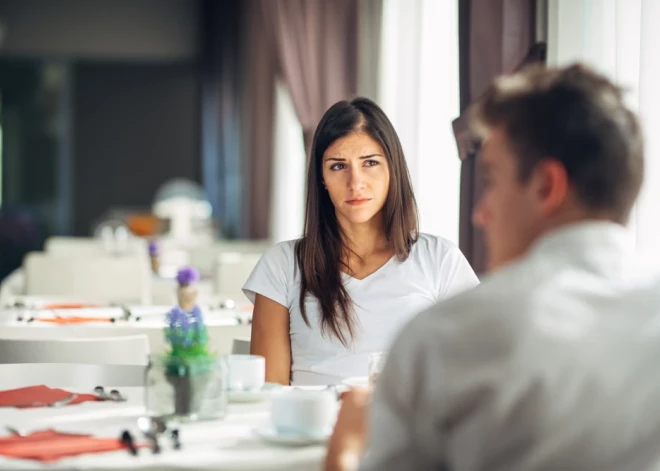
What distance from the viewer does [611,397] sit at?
3.44 ft

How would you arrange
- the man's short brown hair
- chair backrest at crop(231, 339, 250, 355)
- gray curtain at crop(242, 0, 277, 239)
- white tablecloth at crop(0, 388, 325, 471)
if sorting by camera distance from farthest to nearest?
gray curtain at crop(242, 0, 277, 239) < chair backrest at crop(231, 339, 250, 355) < white tablecloth at crop(0, 388, 325, 471) < the man's short brown hair

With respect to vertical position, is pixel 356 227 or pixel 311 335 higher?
pixel 356 227

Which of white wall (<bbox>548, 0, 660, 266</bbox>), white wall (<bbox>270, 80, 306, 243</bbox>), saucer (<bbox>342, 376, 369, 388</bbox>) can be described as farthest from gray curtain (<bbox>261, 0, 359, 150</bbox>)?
saucer (<bbox>342, 376, 369, 388</bbox>)

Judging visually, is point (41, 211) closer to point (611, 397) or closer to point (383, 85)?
point (383, 85)

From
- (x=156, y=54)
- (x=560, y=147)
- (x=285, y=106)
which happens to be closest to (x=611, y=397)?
(x=560, y=147)

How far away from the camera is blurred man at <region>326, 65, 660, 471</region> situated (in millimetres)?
1052

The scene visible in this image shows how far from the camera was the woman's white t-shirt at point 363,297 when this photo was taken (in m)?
2.53

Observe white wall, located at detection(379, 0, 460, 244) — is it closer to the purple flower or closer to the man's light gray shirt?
the purple flower

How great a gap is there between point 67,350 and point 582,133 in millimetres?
1762

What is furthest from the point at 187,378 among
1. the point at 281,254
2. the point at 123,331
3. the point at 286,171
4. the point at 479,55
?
the point at 286,171

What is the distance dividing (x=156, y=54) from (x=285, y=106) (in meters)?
4.83

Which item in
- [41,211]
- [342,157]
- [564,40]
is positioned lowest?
[41,211]

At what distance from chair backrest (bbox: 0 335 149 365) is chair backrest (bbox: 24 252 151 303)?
2310 millimetres

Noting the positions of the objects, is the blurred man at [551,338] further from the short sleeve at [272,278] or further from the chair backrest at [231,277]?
the chair backrest at [231,277]
